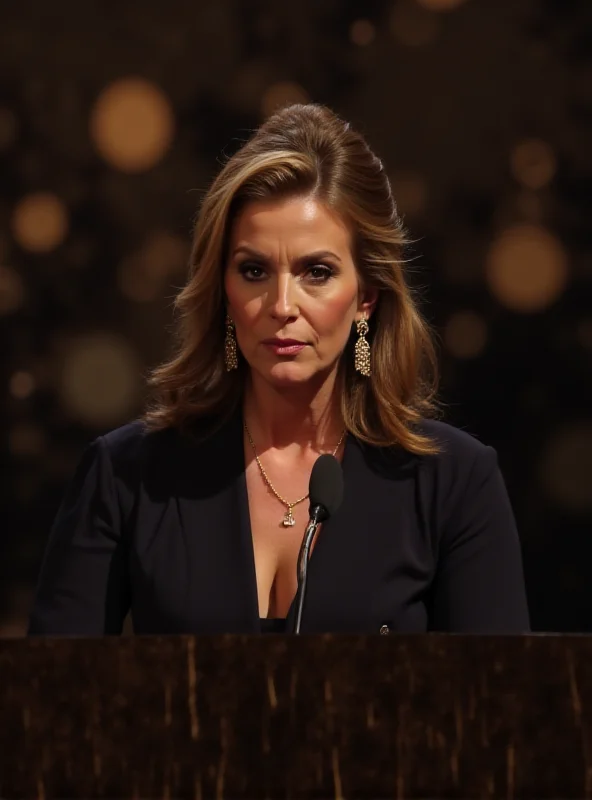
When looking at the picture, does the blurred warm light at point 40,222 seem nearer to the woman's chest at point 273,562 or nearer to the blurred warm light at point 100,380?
the blurred warm light at point 100,380

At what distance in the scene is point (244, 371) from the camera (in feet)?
5.32

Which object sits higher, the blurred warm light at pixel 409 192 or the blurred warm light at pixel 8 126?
the blurred warm light at pixel 8 126

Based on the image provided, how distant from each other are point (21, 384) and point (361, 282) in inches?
29.6

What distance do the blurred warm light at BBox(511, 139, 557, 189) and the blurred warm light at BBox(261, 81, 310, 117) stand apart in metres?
0.35

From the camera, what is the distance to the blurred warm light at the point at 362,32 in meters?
2.03

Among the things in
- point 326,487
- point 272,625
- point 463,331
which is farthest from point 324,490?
point 463,331

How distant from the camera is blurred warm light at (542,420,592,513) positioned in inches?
81.0

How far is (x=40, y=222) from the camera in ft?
6.75

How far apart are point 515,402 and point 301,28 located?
2.23 feet

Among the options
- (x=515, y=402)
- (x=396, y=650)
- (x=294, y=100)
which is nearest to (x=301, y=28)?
(x=294, y=100)

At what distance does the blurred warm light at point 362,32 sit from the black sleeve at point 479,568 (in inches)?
31.3

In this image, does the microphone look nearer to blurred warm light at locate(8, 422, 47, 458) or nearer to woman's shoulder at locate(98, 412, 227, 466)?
woman's shoulder at locate(98, 412, 227, 466)

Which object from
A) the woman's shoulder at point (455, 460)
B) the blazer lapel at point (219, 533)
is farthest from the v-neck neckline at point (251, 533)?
the woman's shoulder at point (455, 460)

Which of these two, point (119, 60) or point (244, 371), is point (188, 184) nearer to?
point (119, 60)
